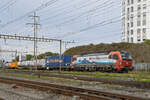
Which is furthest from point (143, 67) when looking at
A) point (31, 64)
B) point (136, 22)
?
point (136, 22)

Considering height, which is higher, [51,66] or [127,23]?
[127,23]

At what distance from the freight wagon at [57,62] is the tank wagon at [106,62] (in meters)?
5.10

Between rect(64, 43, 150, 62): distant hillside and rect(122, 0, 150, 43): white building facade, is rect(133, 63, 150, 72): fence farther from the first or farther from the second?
rect(122, 0, 150, 43): white building facade

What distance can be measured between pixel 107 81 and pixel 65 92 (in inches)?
240

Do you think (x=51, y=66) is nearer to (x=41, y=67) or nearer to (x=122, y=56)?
(x=41, y=67)

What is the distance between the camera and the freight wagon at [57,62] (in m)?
42.1

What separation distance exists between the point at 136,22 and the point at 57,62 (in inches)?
1321

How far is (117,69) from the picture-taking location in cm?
2855

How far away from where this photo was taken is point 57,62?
43.6m

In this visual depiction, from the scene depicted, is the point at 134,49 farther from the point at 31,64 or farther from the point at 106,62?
the point at 31,64

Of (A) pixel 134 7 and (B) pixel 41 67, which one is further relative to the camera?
(A) pixel 134 7

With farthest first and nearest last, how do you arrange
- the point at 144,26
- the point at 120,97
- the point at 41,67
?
the point at 144,26 < the point at 41,67 < the point at 120,97

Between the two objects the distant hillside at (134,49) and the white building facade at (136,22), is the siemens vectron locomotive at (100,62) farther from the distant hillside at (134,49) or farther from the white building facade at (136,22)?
the white building facade at (136,22)

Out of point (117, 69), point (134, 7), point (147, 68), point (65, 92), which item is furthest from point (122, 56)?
point (134, 7)
